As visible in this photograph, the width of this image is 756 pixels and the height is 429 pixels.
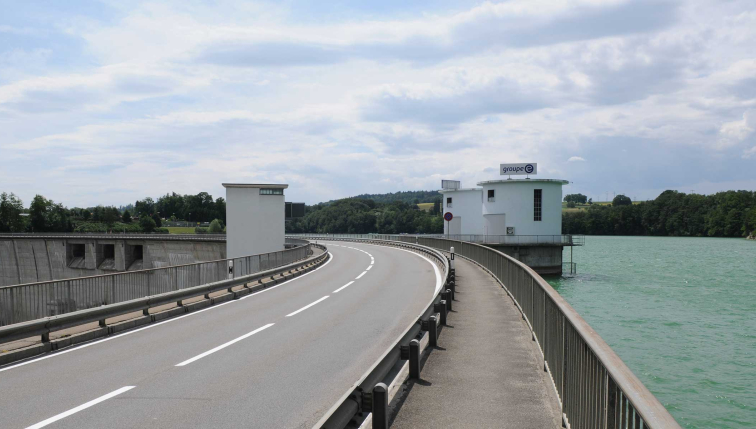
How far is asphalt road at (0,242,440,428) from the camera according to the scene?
6.86 metres

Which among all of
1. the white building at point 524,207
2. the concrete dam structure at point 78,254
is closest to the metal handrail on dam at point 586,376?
the white building at point 524,207

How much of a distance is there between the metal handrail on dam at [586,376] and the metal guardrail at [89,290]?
400 inches

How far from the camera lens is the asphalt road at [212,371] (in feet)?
22.5

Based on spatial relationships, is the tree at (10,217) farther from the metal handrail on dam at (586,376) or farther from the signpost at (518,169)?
the metal handrail on dam at (586,376)

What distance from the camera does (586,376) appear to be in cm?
489

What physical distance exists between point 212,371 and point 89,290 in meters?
6.71

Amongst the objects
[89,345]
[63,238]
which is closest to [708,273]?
[89,345]

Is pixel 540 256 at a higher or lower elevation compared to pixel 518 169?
lower

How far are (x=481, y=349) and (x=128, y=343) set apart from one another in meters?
6.86

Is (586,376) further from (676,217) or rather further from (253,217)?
(676,217)

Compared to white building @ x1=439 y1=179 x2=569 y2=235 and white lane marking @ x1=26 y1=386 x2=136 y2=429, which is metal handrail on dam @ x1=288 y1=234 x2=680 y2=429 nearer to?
white lane marking @ x1=26 y1=386 x2=136 y2=429

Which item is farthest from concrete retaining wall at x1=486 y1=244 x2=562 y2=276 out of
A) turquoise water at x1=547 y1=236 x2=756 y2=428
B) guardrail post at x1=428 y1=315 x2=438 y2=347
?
guardrail post at x1=428 y1=315 x2=438 y2=347

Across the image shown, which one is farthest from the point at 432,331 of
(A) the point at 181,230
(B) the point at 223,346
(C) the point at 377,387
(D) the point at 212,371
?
(A) the point at 181,230

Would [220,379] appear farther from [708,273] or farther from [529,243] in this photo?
[708,273]
